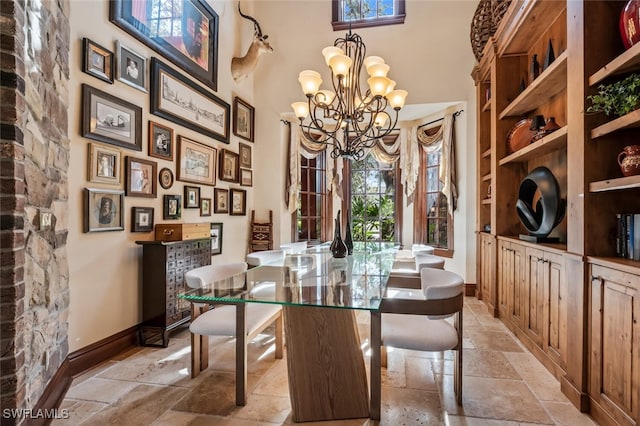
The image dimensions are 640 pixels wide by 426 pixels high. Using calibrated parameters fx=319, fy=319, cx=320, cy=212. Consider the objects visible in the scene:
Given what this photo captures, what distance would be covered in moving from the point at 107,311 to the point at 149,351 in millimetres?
470

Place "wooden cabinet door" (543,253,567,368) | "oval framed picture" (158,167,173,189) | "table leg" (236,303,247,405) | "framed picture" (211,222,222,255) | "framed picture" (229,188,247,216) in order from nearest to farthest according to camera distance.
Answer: "table leg" (236,303,247,405)
"wooden cabinet door" (543,253,567,368)
"oval framed picture" (158,167,173,189)
"framed picture" (211,222,222,255)
"framed picture" (229,188,247,216)

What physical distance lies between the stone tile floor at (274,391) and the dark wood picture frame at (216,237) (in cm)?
133

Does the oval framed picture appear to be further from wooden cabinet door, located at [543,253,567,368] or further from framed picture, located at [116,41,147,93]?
wooden cabinet door, located at [543,253,567,368]

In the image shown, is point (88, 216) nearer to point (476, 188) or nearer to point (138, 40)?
point (138, 40)

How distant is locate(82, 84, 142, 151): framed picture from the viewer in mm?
2338

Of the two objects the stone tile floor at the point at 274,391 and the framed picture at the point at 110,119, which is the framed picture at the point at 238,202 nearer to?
the framed picture at the point at 110,119

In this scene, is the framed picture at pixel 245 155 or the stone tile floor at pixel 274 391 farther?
the framed picture at pixel 245 155

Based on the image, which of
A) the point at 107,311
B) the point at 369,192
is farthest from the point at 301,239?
the point at 107,311

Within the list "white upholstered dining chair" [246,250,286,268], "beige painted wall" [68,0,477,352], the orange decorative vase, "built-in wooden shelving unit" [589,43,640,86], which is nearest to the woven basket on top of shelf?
"beige painted wall" [68,0,477,352]

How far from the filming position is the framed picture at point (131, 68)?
2605 mm

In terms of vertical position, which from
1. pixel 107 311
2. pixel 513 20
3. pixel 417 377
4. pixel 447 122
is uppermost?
pixel 513 20

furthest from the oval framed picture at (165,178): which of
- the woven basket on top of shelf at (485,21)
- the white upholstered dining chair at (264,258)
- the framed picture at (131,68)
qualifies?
the woven basket on top of shelf at (485,21)

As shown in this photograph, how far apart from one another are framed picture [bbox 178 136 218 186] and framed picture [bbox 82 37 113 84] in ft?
2.97

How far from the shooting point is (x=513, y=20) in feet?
9.62
